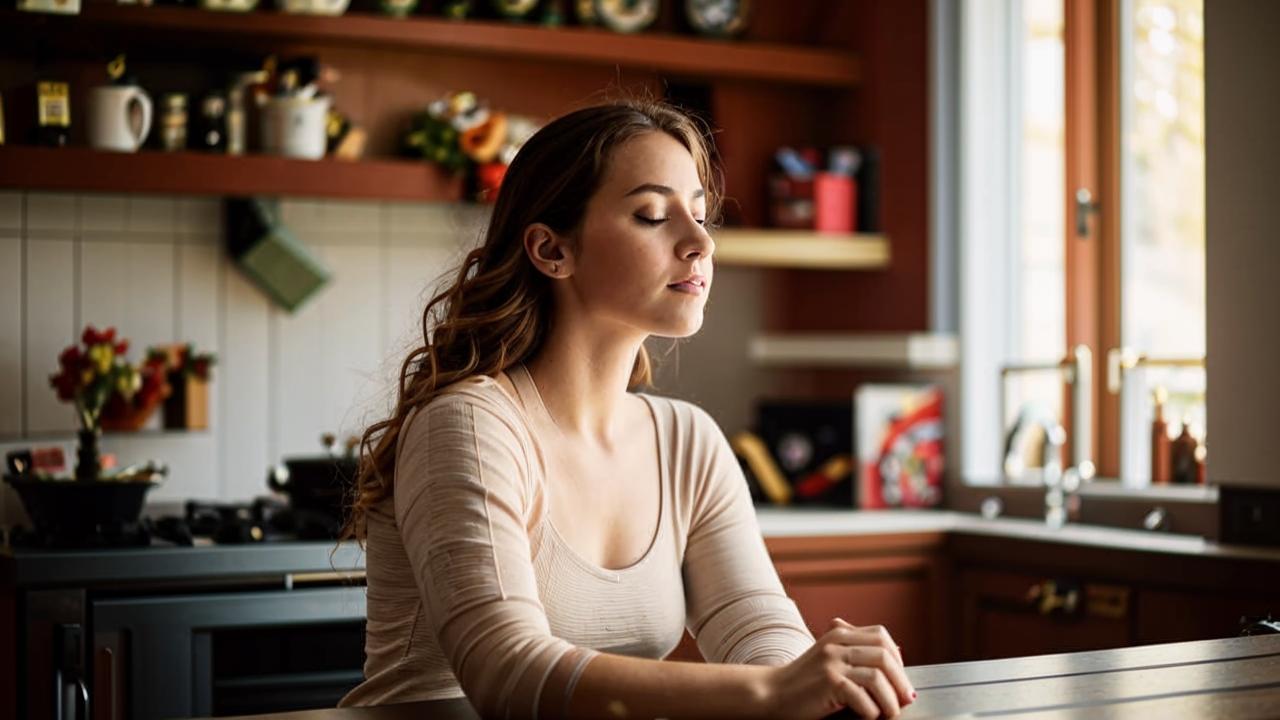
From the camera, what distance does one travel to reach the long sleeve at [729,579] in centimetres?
162

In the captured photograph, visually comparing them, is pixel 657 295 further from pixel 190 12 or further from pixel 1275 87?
pixel 190 12

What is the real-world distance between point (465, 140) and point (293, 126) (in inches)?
15.9

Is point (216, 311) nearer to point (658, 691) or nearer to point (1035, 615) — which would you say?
point (1035, 615)

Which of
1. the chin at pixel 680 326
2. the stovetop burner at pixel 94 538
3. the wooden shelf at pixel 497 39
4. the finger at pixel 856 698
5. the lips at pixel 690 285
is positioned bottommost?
the stovetop burner at pixel 94 538

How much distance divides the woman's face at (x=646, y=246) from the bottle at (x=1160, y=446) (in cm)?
194

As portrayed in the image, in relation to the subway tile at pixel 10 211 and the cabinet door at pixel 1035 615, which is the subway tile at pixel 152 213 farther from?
the cabinet door at pixel 1035 615

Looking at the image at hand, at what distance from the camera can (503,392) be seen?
5.14 feet

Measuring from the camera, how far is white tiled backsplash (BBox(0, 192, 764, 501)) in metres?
3.36

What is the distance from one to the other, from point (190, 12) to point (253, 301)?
711 millimetres

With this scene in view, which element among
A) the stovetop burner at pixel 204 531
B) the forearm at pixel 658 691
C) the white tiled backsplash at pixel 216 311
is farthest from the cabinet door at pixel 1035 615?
the forearm at pixel 658 691

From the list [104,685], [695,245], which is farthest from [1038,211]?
[104,685]

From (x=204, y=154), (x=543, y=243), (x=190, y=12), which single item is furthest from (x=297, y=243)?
(x=543, y=243)

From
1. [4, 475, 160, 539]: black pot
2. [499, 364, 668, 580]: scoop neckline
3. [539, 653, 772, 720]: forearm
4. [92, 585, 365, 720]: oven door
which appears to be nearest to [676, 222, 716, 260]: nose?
[499, 364, 668, 580]: scoop neckline

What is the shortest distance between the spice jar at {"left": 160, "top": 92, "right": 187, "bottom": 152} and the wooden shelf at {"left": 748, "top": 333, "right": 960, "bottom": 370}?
1.65 metres
